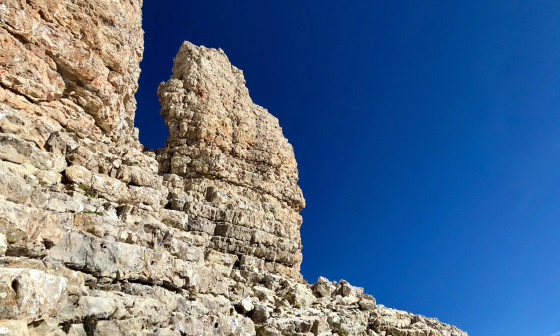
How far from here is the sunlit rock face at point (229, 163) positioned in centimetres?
2538

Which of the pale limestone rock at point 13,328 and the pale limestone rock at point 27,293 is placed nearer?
the pale limestone rock at point 13,328

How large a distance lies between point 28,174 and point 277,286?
14.3 meters

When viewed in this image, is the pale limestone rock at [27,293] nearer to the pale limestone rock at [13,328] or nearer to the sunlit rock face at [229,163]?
the pale limestone rock at [13,328]

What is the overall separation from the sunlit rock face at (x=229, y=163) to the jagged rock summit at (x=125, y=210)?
12 centimetres

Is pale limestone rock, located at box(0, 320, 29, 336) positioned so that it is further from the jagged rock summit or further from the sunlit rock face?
the sunlit rock face

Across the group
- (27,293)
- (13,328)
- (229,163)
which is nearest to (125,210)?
(27,293)

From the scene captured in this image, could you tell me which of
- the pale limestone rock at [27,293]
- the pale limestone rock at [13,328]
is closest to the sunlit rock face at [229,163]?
the pale limestone rock at [27,293]

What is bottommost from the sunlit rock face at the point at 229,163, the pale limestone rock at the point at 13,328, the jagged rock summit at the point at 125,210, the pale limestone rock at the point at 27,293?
the pale limestone rock at the point at 13,328

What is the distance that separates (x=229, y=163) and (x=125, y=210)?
14.4m

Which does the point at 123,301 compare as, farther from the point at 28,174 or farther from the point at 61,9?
the point at 61,9

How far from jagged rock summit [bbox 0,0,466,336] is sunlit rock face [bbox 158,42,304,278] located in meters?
0.12

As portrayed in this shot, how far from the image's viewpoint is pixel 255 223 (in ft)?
86.9

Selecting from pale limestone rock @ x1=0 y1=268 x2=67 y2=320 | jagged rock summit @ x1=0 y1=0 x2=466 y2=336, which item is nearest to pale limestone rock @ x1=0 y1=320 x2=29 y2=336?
jagged rock summit @ x1=0 y1=0 x2=466 y2=336

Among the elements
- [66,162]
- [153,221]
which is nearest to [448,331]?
[153,221]
